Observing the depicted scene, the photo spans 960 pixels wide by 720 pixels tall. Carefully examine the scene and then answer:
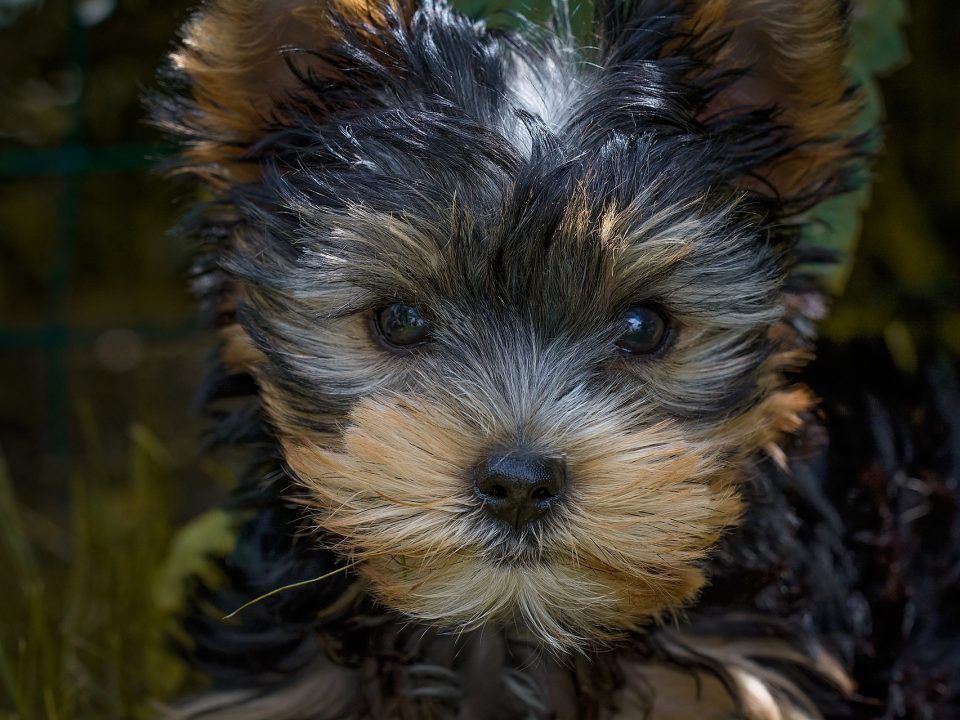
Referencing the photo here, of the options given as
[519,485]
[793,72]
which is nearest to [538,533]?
[519,485]

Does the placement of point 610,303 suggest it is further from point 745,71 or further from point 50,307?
point 50,307

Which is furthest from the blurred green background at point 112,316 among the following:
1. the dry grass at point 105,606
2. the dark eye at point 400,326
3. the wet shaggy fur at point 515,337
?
the dark eye at point 400,326

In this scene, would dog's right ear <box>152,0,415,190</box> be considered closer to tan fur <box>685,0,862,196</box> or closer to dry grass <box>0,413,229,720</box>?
tan fur <box>685,0,862,196</box>

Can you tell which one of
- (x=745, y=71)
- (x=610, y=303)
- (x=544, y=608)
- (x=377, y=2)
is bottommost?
(x=544, y=608)

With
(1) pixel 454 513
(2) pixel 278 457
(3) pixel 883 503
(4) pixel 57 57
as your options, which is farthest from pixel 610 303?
(4) pixel 57 57

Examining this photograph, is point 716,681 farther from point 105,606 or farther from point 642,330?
point 105,606

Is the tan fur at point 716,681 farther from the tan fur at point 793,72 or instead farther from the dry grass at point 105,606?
the dry grass at point 105,606
